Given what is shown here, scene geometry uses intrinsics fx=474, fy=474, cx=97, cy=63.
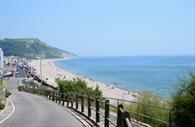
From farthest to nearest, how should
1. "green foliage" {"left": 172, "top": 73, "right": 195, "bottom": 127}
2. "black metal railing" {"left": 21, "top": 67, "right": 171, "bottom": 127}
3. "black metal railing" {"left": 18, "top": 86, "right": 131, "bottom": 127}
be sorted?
"black metal railing" {"left": 18, "top": 86, "right": 131, "bottom": 127}
"black metal railing" {"left": 21, "top": 67, "right": 171, "bottom": 127}
"green foliage" {"left": 172, "top": 73, "right": 195, "bottom": 127}

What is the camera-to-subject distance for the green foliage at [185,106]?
11758 millimetres

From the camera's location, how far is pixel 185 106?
1197 centimetres

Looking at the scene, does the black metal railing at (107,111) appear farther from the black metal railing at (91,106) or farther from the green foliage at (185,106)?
the green foliage at (185,106)

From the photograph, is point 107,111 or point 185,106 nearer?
point 185,106

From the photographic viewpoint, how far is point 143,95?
26.6 metres

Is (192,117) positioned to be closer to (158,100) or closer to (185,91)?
(185,91)

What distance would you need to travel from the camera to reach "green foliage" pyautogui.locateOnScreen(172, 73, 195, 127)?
11758 millimetres

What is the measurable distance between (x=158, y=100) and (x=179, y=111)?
12415mm

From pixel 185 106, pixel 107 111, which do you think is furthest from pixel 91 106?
pixel 185 106

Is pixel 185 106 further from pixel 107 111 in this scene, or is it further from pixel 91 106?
pixel 91 106

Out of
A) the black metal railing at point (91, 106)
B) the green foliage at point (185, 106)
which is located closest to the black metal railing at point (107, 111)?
the black metal railing at point (91, 106)

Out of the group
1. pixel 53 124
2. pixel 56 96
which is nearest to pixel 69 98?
pixel 56 96

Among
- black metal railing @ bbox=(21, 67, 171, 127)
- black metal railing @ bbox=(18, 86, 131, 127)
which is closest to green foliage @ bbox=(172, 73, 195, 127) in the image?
black metal railing @ bbox=(21, 67, 171, 127)

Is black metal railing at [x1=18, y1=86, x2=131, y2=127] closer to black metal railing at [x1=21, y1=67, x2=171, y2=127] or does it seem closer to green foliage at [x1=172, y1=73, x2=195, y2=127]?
black metal railing at [x1=21, y1=67, x2=171, y2=127]
